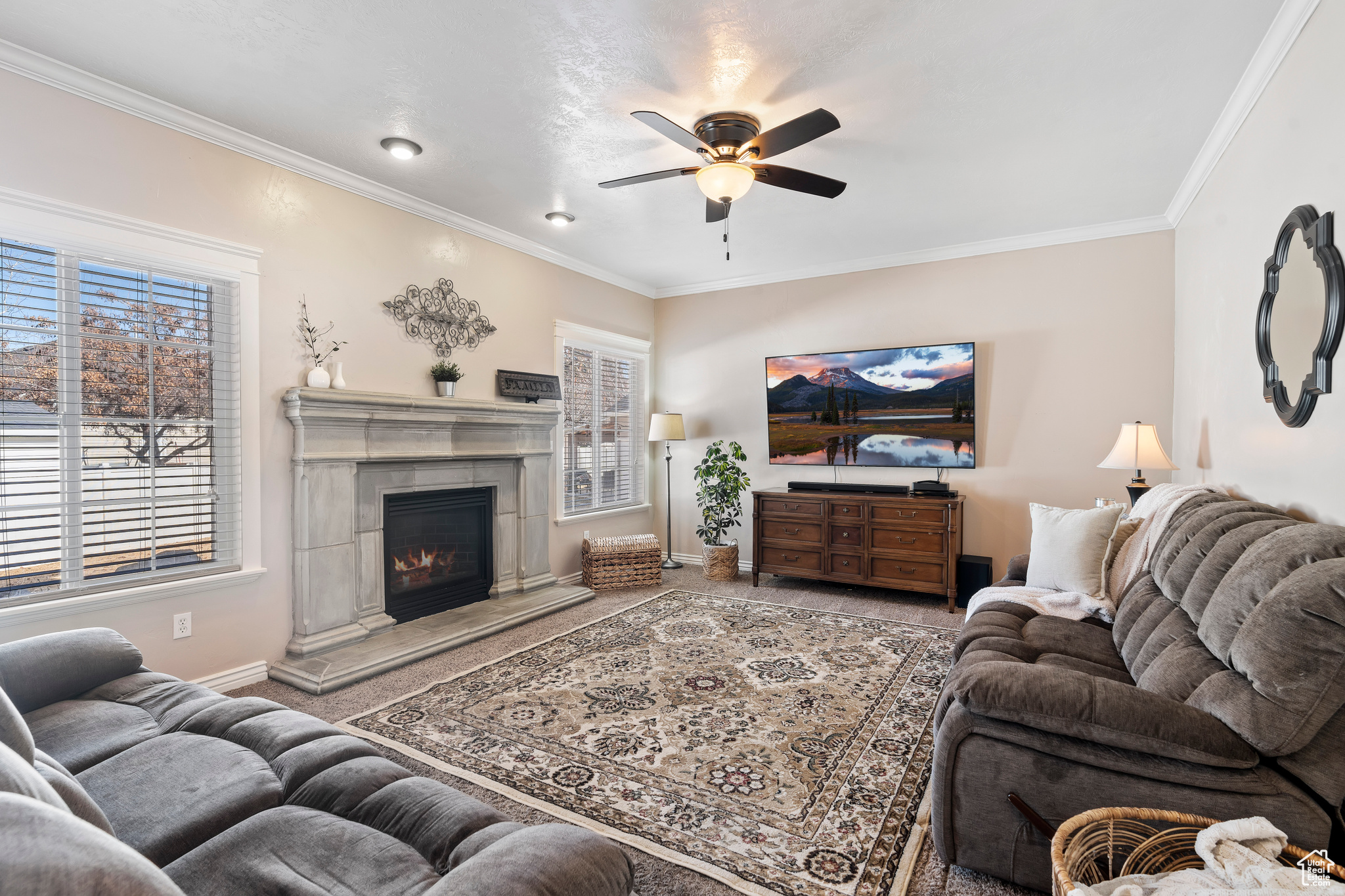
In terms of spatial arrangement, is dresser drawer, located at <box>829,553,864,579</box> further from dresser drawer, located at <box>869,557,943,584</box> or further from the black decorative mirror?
the black decorative mirror

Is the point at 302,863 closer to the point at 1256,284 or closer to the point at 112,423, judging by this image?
the point at 112,423

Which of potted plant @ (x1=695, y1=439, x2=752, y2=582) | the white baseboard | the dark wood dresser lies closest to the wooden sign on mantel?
potted plant @ (x1=695, y1=439, x2=752, y2=582)

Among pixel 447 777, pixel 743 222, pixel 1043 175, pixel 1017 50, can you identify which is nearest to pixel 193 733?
pixel 447 777

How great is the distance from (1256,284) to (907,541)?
2.50 metres

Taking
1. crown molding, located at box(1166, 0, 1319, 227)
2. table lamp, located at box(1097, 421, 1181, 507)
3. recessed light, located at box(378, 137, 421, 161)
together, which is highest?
recessed light, located at box(378, 137, 421, 161)

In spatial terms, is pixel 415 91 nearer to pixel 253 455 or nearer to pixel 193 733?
pixel 253 455

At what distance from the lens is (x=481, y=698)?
9.61ft

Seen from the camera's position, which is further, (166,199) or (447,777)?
(166,199)

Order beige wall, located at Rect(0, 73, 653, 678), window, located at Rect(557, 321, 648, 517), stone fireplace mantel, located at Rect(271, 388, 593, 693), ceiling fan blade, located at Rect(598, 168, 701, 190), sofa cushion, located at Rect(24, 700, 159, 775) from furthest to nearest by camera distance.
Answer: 1. window, located at Rect(557, 321, 648, 517)
2. stone fireplace mantel, located at Rect(271, 388, 593, 693)
3. ceiling fan blade, located at Rect(598, 168, 701, 190)
4. beige wall, located at Rect(0, 73, 653, 678)
5. sofa cushion, located at Rect(24, 700, 159, 775)

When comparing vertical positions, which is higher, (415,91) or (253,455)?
(415,91)

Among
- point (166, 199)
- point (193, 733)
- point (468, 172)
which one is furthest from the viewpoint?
point (468, 172)

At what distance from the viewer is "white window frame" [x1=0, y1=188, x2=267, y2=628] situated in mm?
2510

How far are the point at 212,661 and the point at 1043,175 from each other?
4.95 metres

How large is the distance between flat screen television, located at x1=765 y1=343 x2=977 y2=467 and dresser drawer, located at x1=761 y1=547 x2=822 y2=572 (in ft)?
2.70
